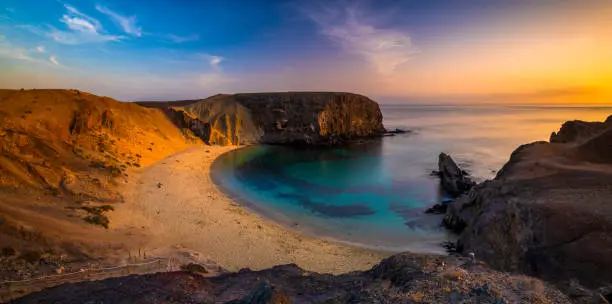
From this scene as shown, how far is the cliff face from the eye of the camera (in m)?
57.1

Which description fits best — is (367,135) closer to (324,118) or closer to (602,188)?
(324,118)

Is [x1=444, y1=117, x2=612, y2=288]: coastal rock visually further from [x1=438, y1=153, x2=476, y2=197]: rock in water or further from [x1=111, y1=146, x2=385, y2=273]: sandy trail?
[x1=438, y1=153, x2=476, y2=197]: rock in water

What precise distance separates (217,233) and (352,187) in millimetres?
15051

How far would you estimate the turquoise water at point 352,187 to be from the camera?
18.2 m

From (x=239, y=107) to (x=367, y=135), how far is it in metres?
29.5

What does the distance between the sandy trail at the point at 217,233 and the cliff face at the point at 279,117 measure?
106 ft

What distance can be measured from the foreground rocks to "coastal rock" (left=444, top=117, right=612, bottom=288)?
377 centimetres

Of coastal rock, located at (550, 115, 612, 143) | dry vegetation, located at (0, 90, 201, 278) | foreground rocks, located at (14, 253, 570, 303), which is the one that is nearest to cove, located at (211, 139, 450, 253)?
foreground rocks, located at (14, 253, 570, 303)

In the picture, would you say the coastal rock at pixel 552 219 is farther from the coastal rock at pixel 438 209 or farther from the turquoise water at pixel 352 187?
the turquoise water at pixel 352 187

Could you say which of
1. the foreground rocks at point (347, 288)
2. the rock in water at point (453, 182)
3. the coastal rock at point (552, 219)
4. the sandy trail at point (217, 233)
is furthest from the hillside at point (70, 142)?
the rock in water at point (453, 182)

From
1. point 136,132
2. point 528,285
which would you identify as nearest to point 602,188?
point 528,285

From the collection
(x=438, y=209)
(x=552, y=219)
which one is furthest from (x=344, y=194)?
(x=552, y=219)

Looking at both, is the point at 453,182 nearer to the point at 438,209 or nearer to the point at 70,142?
the point at 438,209

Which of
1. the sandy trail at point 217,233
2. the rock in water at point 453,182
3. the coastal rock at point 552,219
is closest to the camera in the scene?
the coastal rock at point 552,219
